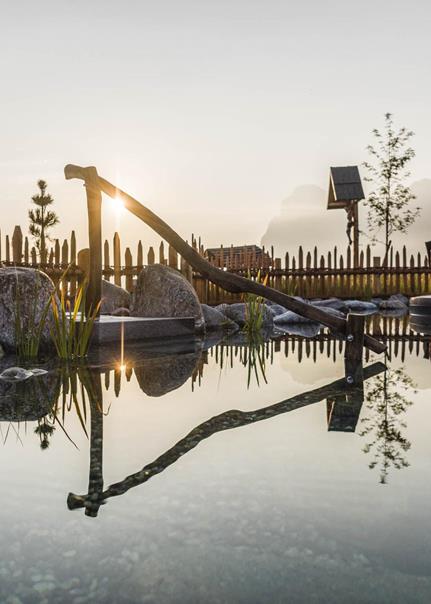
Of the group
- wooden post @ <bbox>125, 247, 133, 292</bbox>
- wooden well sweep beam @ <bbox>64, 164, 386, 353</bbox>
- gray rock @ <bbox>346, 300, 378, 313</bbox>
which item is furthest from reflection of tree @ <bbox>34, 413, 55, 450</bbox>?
gray rock @ <bbox>346, 300, 378, 313</bbox>

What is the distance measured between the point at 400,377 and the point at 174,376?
180 centimetres

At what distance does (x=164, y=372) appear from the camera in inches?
183

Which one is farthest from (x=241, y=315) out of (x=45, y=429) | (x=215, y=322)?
(x=45, y=429)

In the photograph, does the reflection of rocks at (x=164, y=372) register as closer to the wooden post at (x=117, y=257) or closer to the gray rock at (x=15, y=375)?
the gray rock at (x=15, y=375)

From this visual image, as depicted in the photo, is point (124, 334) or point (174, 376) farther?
point (124, 334)

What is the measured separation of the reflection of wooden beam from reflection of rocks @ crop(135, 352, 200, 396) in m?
0.85

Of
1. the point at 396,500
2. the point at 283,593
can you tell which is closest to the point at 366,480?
the point at 396,500

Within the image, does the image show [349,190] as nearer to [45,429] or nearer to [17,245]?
[17,245]

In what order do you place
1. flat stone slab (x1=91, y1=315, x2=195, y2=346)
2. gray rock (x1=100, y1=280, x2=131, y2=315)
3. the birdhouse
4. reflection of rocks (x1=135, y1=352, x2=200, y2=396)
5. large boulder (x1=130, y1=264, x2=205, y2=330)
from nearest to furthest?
reflection of rocks (x1=135, y1=352, x2=200, y2=396) → flat stone slab (x1=91, y1=315, x2=195, y2=346) → large boulder (x1=130, y1=264, x2=205, y2=330) → gray rock (x1=100, y1=280, x2=131, y2=315) → the birdhouse

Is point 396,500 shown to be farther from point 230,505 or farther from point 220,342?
point 220,342

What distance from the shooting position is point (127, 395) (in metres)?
3.70

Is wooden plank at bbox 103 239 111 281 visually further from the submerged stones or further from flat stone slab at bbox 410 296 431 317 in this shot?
the submerged stones

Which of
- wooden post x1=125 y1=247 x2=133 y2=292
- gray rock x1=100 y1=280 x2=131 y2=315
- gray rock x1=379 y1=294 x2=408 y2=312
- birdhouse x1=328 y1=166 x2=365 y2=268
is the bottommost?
gray rock x1=379 y1=294 x2=408 y2=312

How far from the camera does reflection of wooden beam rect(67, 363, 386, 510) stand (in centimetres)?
194
